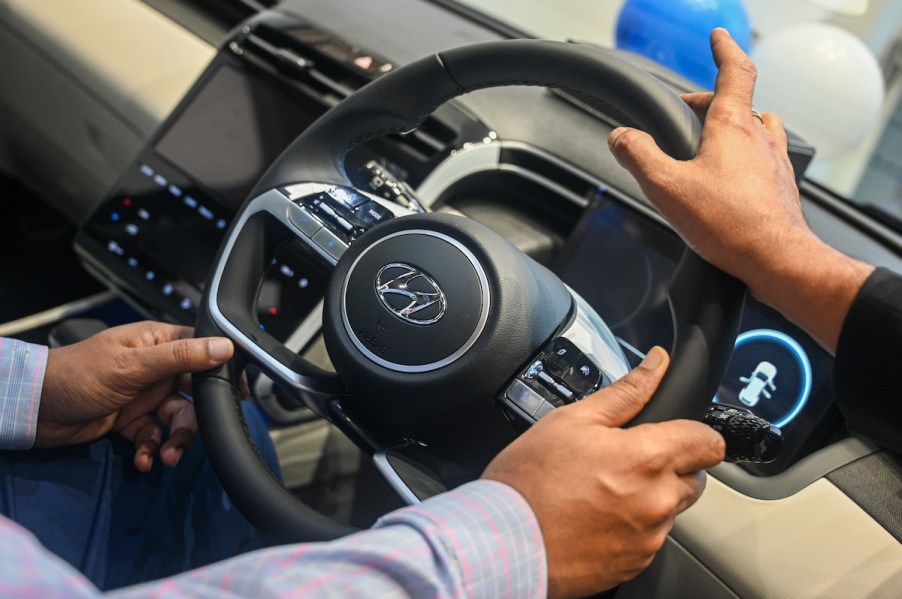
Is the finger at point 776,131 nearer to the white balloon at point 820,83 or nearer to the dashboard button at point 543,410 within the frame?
the dashboard button at point 543,410

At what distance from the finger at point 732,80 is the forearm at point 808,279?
0.38ft

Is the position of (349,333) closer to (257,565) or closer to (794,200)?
(257,565)

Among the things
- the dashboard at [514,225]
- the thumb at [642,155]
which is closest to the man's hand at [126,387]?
the dashboard at [514,225]

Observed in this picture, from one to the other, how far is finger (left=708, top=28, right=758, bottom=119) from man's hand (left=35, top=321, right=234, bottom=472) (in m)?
0.45

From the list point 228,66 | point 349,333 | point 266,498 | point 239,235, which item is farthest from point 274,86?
point 266,498

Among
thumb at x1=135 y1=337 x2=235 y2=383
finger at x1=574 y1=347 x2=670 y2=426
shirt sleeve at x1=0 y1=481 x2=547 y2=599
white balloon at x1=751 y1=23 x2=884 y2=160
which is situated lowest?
thumb at x1=135 y1=337 x2=235 y2=383

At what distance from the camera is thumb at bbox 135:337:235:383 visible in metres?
0.73

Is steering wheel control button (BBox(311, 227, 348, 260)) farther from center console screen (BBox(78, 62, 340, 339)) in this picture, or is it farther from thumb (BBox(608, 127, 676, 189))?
center console screen (BBox(78, 62, 340, 339))

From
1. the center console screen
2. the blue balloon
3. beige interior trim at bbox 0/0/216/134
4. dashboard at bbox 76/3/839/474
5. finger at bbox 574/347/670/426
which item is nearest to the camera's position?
finger at bbox 574/347/670/426

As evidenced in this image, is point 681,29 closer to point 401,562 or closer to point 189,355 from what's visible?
point 189,355

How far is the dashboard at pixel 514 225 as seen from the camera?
0.79m

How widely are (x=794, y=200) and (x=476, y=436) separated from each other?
0.31m

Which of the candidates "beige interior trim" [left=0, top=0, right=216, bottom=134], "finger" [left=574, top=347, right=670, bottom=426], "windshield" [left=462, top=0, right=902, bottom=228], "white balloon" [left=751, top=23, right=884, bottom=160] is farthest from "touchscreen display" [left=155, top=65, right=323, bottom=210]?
"white balloon" [left=751, top=23, right=884, bottom=160]

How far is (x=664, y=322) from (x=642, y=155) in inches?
13.7
